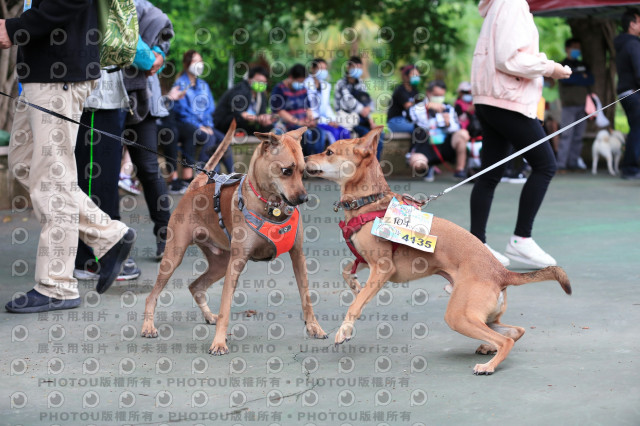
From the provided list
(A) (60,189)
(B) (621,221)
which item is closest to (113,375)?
(A) (60,189)

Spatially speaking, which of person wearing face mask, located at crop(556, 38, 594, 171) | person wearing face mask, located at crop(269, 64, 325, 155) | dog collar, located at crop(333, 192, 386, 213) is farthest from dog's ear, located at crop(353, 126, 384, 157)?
person wearing face mask, located at crop(556, 38, 594, 171)

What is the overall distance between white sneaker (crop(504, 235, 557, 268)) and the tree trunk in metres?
10.1

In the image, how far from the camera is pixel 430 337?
188 inches

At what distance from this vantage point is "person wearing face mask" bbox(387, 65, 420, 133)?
1380 centimetres

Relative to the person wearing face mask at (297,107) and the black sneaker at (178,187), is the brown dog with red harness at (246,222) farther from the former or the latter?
the person wearing face mask at (297,107)

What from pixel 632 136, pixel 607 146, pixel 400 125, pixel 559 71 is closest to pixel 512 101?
pixel 559 71

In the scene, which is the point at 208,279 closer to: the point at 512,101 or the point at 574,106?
the point at 512,101

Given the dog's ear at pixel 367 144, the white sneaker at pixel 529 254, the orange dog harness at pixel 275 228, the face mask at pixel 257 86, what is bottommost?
the face mask at pixel 257 86

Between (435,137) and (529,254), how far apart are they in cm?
735

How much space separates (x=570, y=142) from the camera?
14539 millimetres

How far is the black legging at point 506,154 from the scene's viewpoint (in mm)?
6215

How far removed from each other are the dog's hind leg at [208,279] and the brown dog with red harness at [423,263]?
83cm

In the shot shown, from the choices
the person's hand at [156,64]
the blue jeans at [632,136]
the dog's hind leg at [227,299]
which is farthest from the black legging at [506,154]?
the blue jeans at [632,136]

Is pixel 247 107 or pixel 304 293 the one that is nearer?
pixel 304 293
